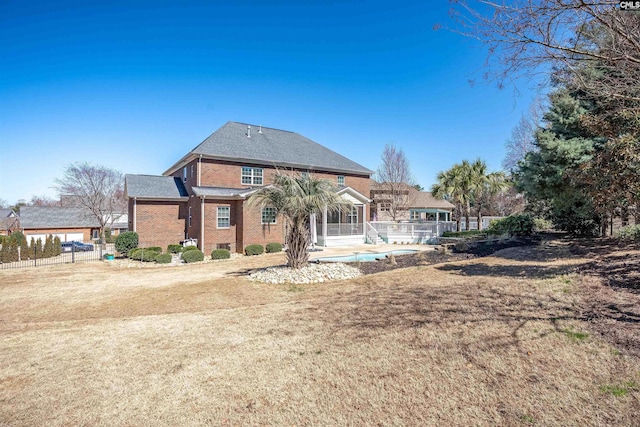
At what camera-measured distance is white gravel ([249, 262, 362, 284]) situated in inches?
416

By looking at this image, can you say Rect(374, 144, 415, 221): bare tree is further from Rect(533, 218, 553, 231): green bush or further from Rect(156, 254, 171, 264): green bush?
Rect(156, 254, 171, 264): green bush

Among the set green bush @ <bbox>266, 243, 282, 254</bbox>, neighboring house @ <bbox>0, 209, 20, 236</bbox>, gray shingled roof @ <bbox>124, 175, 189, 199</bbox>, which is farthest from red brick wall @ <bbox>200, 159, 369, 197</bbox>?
neighboring house @ <bbox>0, 209, 20, 236</bbox>

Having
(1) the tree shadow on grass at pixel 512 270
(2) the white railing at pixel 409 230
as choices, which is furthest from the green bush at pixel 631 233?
(2) the white railing at pixel 409 230

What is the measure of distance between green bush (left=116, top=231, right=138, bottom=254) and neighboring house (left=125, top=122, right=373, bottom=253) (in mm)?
1212

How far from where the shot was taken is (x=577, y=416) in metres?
2.99

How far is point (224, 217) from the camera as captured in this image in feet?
66.5

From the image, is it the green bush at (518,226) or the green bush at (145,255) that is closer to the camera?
the green bush at (145,255)

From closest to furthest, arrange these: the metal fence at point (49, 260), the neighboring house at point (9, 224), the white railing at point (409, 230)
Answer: the metal fence at point (49, 260)
the white railing at point (409, 230)
the neighboring house at point (9, 224)

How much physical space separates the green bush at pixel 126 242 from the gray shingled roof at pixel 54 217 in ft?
86.1

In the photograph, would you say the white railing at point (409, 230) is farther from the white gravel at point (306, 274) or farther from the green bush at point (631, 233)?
the white gravel at point (306, 274)

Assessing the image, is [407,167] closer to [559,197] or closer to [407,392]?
[559,197]

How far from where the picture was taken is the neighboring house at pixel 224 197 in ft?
65.3

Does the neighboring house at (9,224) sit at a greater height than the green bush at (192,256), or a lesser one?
greater

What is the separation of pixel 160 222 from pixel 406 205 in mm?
24933
